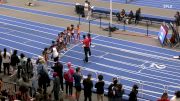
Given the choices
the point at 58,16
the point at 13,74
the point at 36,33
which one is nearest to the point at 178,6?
the point at 58,16

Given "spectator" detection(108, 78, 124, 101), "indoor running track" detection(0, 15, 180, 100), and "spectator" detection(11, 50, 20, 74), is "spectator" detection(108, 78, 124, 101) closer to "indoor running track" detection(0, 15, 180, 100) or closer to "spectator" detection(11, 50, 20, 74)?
"indoor running track" detection(0, 15, 180, 100)

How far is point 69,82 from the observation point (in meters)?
17.5

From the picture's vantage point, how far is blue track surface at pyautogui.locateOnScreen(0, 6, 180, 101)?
20.4 meters

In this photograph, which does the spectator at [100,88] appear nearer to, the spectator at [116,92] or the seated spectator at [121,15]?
the spectator at [116,92]

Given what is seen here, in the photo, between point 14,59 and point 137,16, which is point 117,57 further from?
point 137,16

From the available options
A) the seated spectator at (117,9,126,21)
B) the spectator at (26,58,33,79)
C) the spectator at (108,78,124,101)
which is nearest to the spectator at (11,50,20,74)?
the spectator at (26,58,33,79)

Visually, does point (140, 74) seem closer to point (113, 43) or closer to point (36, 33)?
point (113, 43)

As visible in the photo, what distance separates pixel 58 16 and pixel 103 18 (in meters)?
3.56

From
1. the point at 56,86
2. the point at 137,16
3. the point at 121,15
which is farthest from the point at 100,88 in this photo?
the point at 121,15

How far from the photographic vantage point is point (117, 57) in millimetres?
24219

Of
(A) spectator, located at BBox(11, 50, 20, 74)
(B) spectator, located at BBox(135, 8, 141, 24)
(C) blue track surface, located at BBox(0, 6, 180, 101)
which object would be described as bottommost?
(C) blue track surface, located at BBox(0, 6, 180, 101)

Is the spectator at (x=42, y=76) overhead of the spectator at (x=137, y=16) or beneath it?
beneath

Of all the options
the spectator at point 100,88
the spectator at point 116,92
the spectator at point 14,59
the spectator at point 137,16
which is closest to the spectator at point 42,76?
the spectator at point 100,88

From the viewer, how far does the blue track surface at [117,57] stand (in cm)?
2042
